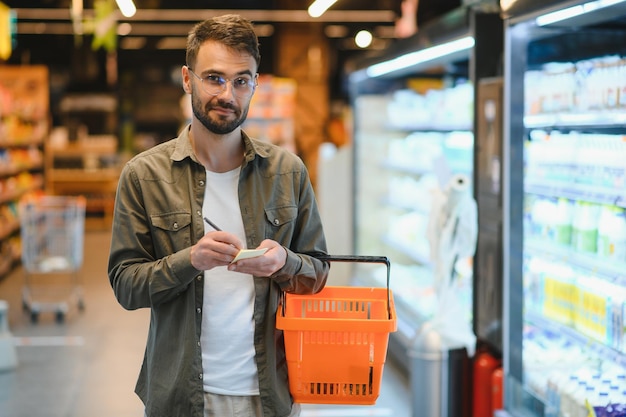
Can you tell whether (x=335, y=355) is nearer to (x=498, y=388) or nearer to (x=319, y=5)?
(x=498, y=388)

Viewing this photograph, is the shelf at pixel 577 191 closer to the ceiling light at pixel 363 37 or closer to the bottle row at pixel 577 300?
the bottle row at pixel 577 300

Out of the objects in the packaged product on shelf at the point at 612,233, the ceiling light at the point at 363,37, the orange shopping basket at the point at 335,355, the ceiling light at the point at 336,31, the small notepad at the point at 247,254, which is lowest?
the orange shopping basket at the point at 335,355

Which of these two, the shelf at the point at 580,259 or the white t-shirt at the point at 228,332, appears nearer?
the white t-shirt at the point at 228,332

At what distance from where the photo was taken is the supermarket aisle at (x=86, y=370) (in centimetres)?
589

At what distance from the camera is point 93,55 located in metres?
24.0

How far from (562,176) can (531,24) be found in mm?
777

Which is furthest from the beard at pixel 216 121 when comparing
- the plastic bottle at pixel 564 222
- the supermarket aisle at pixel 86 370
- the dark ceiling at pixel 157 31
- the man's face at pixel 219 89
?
the dark ceiling at pixel 157 31

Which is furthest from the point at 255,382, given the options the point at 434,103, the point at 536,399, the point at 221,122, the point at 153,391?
the point at 434,103

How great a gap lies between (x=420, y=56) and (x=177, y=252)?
14.7ft

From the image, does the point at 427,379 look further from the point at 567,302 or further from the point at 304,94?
the point at 304,94

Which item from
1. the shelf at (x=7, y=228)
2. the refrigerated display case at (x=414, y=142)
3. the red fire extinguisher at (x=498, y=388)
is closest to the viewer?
the red fire extinguisher at (x=498, y=388)

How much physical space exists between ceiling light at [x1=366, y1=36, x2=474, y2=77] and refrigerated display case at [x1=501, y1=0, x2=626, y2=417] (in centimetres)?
68

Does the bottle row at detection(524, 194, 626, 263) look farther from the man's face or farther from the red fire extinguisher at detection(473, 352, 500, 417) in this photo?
the man's face

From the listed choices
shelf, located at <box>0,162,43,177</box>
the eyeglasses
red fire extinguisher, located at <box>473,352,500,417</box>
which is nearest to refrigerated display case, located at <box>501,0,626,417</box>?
red fire extinguisher, located at <box>473,352,500,417</box>
